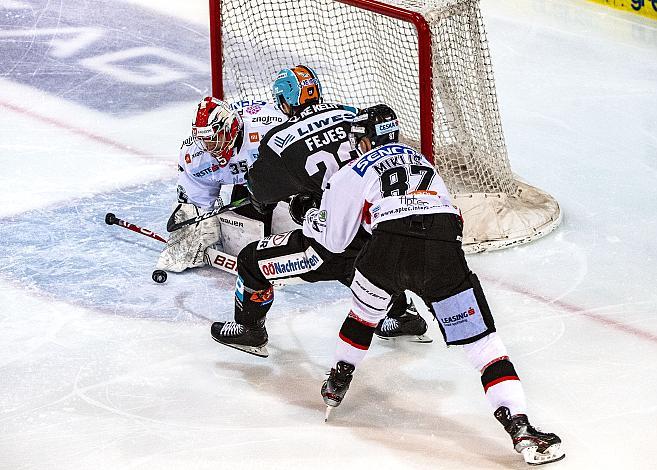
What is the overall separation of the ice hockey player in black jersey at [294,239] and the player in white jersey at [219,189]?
1.57 ft

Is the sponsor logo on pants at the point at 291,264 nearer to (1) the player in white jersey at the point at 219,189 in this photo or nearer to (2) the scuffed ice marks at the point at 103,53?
(1) the player in white jersey at the point at 219,189

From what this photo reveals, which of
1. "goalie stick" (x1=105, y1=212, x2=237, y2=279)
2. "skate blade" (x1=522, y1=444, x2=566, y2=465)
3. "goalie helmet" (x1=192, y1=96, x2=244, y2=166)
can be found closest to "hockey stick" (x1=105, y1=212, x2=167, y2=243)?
A: "goalie stick" (x1=105, y1=212, x2=237, y2=279)

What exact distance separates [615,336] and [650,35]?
3832mm

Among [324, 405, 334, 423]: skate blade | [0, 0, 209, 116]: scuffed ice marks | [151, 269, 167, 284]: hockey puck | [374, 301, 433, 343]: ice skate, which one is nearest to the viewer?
[324, 405, 334, 423]: skate blade

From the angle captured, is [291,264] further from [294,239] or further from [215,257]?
[215,257]

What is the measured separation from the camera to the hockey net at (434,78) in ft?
16.3

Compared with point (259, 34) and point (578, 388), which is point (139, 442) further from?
point (259, 34)

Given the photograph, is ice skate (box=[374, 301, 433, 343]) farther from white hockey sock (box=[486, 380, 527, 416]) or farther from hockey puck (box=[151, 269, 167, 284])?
hockey puck (box=[151, 269, 167, 284])

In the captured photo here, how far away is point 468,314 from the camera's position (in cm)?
353

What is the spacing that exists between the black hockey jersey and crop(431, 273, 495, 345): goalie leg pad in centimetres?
72

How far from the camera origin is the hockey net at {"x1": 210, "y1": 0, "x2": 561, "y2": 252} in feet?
16.3

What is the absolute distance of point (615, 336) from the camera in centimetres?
437

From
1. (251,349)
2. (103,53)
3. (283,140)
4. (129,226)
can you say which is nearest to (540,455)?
(251,349)

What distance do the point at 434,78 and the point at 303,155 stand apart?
3.69 ft
